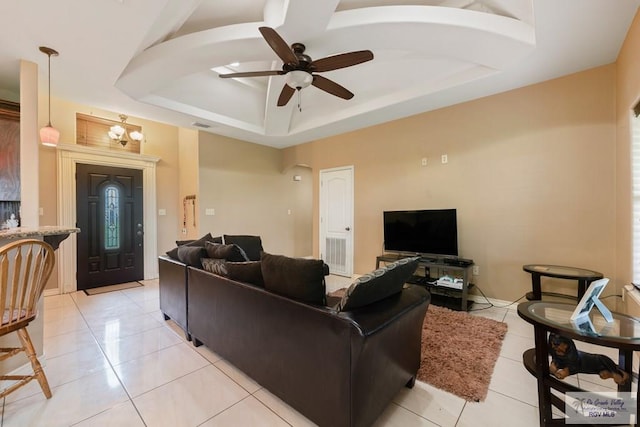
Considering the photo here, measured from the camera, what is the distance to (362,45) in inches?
104

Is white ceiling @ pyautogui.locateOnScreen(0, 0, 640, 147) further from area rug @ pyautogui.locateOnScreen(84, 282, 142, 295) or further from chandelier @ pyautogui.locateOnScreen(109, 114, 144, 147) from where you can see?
area rug @ pyautogui.locateOnScreen(84, 282, 142, 295)

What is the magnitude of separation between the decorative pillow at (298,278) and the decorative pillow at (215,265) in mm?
610

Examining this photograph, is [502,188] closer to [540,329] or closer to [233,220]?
[540,329]

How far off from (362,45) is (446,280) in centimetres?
294

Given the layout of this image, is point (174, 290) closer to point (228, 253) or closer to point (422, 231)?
point (228, 253)

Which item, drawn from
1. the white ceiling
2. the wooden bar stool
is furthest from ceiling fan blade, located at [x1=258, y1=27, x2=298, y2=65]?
the wooden bar stool

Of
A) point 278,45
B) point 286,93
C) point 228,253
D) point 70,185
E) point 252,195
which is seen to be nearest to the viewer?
point 278,45

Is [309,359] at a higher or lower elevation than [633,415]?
higher

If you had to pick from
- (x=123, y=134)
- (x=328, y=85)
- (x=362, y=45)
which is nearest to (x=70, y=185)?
(x=123, y=134)

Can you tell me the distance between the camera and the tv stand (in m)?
3.21

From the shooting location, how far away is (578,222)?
2912 millimetres

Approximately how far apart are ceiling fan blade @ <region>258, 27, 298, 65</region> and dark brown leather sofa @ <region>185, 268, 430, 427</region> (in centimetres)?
182

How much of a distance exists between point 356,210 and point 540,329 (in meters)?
3.57

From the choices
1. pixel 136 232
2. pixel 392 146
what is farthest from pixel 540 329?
pixel 136 232
